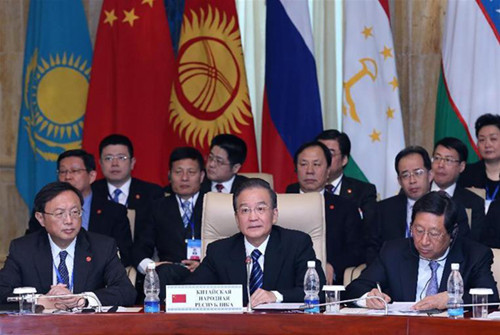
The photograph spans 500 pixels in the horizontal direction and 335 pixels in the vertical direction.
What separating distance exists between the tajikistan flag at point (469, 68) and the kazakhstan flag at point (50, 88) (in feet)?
9.54

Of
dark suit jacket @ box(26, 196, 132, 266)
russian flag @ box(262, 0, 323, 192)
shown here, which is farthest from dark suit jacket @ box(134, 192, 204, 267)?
russian flag @ box(262, 0, 323, 192)

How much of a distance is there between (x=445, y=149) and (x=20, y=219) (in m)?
3.77

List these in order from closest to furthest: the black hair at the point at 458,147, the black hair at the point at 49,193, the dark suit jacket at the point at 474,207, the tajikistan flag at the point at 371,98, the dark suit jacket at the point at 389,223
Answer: the black hair at the point at 49,193 → the dark suit jacket at the point at 474,207 → the dark suit jacket at the point at 389,223 → the black hair at the point at 458,147 → the tajikistan flag at the point at 371,98

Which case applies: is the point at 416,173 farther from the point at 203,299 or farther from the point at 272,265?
the point at 203,299

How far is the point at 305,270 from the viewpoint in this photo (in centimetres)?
525

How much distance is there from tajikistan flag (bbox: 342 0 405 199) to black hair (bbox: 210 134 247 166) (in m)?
1.01

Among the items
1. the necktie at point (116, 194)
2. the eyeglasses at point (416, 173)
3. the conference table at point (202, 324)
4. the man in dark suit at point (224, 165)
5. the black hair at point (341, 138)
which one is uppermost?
the black hair at point (341, 138)

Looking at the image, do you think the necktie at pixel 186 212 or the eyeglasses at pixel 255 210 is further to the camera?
the necktie at pixel 186 212

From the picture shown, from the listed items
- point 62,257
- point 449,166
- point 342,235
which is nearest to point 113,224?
point 342,235

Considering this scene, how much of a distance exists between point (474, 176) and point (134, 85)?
110 inches

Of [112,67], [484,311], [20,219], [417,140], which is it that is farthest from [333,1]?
[484,311]

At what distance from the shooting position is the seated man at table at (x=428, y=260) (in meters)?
4.96

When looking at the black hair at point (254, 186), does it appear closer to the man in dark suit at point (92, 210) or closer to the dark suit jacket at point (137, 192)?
the man in dark suit at point (92, 210)

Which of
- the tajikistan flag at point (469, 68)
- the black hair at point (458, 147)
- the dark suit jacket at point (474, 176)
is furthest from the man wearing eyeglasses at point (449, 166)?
the tajikistan flag at point (469, 68)
